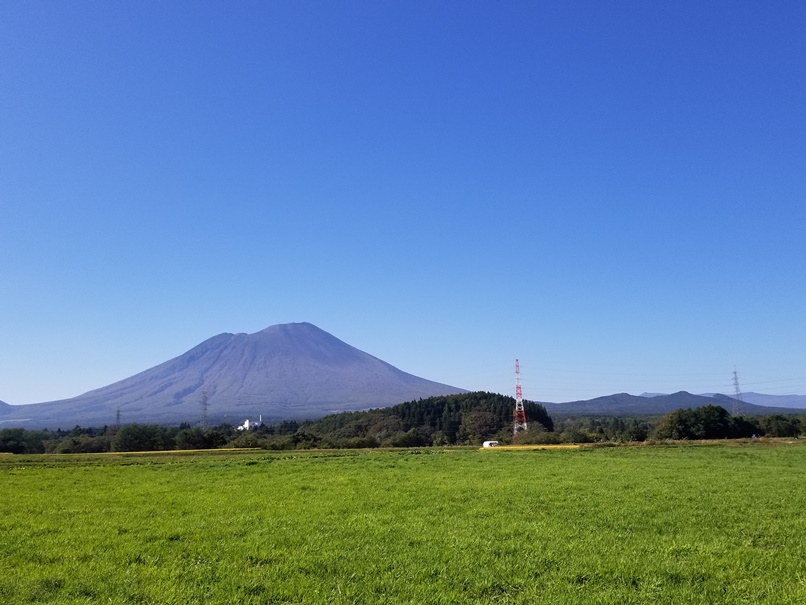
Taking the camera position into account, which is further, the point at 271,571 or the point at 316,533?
the point at 316,533

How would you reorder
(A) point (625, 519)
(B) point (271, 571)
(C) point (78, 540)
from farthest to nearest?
(A) point (625, 519) → (C) point (78, 540) → (B) point (271, 571)

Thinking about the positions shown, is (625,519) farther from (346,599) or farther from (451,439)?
A: (451,439)

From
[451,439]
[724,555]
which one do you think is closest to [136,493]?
[724,555]

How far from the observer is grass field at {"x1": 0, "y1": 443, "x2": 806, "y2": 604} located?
25.2ft

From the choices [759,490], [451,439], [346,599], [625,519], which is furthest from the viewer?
[451,439]

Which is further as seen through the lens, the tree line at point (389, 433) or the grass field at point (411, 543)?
the tree line at point (389, 433)

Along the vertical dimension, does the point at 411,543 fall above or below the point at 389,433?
above

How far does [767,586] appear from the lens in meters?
7.77

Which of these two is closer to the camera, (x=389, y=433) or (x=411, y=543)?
(x=411, y=543)

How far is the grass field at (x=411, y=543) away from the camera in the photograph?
768 centimetres

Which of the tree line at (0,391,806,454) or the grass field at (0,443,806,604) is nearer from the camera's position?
the grass field at (0,443,806,604)

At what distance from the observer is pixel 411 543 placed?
10281 mm

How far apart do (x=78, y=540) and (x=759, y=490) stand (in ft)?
60.6

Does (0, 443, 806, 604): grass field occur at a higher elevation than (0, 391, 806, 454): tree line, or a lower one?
higher
